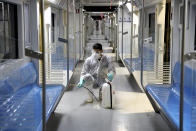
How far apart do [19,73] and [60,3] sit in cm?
396

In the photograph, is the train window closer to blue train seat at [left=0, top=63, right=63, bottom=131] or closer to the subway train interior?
the subway train interior

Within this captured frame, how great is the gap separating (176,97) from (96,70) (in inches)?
82.5

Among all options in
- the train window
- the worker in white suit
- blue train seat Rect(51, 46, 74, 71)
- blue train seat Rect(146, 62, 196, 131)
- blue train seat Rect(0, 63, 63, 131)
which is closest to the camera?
blue train seat Rect(0, 63, 63, 131)

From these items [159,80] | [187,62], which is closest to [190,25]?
[159,80]

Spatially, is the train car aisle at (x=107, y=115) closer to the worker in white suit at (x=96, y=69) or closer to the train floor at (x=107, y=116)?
the train floor at (x=107, y=116)

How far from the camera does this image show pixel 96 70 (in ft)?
19.2

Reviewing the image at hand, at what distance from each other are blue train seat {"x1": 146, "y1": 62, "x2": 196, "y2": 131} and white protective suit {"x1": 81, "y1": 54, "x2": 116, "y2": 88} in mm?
1077

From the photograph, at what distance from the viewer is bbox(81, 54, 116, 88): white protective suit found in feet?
18.9

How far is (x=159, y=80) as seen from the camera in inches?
198

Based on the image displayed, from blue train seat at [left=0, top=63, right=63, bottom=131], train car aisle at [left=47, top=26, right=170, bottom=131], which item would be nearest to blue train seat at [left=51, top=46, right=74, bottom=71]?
train car aisle at [left=47, top=26, right=170, bottom=131]

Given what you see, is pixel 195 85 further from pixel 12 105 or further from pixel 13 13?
pixel 13 13

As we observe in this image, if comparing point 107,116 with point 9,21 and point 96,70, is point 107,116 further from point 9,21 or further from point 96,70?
point 9,21

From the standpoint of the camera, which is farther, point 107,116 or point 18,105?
point 107,116

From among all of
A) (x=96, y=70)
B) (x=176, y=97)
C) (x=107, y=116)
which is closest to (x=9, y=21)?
(x=96, y=70)
